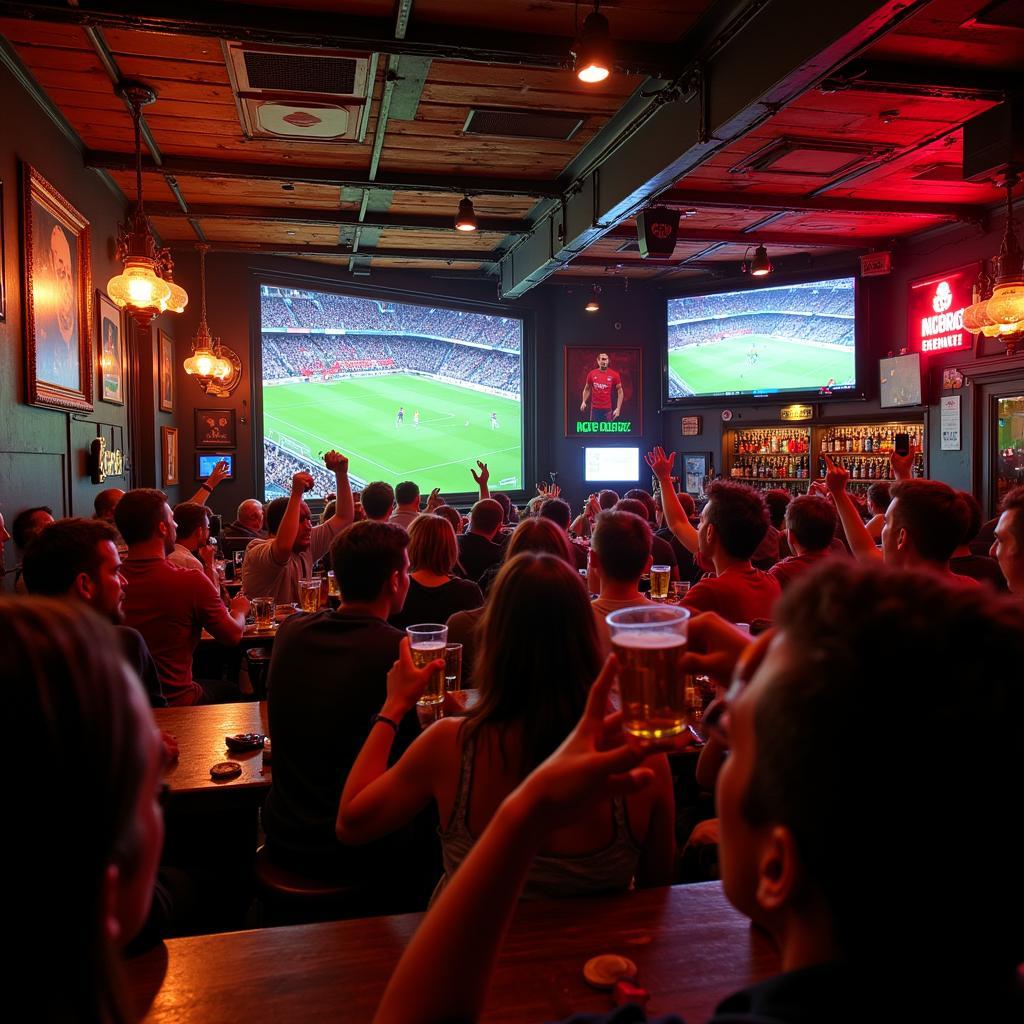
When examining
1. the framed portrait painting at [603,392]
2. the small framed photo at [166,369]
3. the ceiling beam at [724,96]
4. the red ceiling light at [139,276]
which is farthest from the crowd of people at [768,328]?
the red ceiling light at [139,276]

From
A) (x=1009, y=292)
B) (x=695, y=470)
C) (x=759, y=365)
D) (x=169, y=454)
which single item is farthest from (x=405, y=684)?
(x=695, y=470)

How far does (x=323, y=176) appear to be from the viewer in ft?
23.7

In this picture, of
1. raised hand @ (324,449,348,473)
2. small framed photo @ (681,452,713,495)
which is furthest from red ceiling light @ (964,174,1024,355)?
small framed photo @ (681,452,713,495)

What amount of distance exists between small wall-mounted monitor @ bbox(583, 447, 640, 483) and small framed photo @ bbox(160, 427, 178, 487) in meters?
5.79

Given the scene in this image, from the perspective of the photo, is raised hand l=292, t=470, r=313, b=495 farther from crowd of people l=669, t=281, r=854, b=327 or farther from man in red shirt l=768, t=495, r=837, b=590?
crowd of people l=669, t=281, r=854, b=327

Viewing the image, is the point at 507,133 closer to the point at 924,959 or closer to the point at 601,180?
the point at 601,180

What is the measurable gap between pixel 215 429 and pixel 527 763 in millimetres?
9573

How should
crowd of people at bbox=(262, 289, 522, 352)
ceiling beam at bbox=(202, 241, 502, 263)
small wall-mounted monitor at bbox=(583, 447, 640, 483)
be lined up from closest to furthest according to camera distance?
ceiling beam at bbox=(202, 241, 502, 263)
crowd of people at bbox=(262, 289, 522, 352)
small wall-mounted monitor at bbox=(583, 447, 640, 483)

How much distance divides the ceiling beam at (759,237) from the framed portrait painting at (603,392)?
2.82 metres

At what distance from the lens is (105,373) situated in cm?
700

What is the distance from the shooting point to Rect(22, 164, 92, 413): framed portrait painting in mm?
5023

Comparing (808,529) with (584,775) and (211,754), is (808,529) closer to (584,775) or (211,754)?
(211,754)

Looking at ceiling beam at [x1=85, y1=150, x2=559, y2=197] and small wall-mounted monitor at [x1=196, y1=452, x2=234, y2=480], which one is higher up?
ceiling beam at [x1=85, y1=150, x2=559, y2=197]

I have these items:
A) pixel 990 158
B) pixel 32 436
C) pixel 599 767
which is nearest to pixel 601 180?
pixel 990 158
